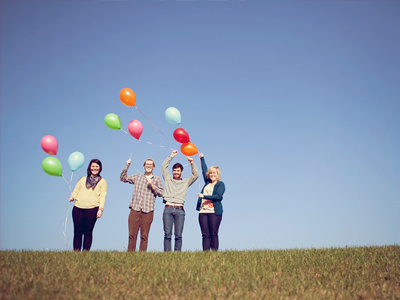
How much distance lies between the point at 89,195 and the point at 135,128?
192 cm

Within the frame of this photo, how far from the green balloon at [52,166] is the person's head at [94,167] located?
84cm

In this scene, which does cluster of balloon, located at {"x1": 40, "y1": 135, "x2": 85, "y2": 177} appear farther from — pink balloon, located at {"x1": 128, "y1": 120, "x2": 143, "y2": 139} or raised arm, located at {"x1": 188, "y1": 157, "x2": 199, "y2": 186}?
raised arm, located at {"x1": 188, "y1": 157, "x2": 199, "y2": 186}

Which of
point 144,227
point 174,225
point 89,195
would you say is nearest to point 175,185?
point 174,225

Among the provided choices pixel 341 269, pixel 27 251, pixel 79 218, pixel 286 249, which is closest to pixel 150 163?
pixel 79 218

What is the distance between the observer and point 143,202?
7438mm

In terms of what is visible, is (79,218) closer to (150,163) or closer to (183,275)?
(150,163)

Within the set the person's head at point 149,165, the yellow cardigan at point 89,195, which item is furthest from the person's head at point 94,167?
the person's head at point 149,165

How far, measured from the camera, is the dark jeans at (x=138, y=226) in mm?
7355

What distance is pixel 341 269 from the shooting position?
5926 millimetres

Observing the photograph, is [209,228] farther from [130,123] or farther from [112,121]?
[112,121]

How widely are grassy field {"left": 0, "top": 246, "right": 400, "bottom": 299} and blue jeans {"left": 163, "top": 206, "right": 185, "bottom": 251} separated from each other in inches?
32.6

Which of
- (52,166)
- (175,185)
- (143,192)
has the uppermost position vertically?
(52,166)

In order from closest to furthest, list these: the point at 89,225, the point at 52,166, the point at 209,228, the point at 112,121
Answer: the point at 89,225 → the point at 209,228 → the point at 52,166 → the point at 112,121

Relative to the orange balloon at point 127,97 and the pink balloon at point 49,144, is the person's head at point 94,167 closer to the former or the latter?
the pink balloon at point 49,144
